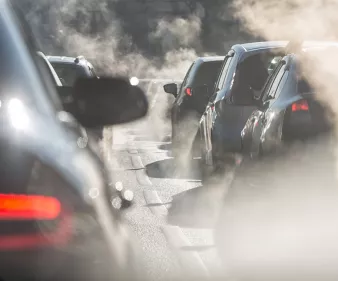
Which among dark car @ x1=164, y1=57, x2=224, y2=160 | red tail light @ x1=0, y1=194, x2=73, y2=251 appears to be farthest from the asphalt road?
red tail light @ x1=0, y1=194, x2=73, y2=251

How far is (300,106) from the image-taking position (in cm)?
830

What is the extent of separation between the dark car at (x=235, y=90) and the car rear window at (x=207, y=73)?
4242 millimetres

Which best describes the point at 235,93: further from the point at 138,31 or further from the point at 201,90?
the point at 138,31

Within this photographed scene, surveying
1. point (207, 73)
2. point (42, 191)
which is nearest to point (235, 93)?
point (207, 73)

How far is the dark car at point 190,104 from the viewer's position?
658 inches

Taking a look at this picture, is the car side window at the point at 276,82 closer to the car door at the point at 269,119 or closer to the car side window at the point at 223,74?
the car door at the point at 269,119

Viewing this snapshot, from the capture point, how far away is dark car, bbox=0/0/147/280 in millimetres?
2568

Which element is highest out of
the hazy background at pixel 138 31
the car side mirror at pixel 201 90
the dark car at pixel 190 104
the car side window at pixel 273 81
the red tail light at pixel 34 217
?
the hazy background at pixel 138 31

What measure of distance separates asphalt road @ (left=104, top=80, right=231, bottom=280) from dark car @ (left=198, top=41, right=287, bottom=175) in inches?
21.3

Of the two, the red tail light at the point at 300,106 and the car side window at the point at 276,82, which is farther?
the car side window at the point at 276,82

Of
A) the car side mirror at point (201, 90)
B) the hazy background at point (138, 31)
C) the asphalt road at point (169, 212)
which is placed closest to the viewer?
the asphalt road at point (169, 212)

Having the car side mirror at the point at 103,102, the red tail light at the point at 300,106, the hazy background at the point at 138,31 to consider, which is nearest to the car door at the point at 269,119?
the red tail light at the point at 300,106

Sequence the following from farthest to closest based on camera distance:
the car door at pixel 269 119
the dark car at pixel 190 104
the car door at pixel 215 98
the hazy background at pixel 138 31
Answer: the hazy background at pixel 138 31, the dark car at pixel 190 104, the car door at pixel 215 98, the car door at pixel 269 119

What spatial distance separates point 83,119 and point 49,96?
0.85 feet
